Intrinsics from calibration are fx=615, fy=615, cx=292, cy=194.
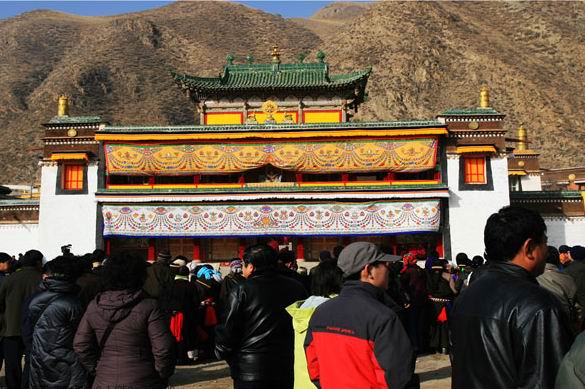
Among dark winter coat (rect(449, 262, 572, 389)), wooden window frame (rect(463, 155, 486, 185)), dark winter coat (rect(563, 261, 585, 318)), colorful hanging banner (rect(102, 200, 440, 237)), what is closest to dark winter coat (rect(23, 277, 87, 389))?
dark winter coat (rect(449, 262, 572, 389))

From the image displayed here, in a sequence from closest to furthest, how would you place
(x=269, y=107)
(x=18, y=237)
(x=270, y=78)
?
(x=18, y=237) → (x=269, y=107) → (x=270, y=78)

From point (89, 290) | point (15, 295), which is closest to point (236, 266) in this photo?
point (89, 290)

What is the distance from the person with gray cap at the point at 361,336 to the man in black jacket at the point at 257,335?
108cm

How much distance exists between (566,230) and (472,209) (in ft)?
13.9

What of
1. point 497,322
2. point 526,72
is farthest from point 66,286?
point 526,72

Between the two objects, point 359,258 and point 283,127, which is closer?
point 359,258

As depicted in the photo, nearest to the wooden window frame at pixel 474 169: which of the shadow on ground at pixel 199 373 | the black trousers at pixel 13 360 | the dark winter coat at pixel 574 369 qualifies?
the shadow on ground at pixel 199 373

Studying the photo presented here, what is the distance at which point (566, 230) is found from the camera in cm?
2470

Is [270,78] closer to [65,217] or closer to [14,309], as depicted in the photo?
[65,217]

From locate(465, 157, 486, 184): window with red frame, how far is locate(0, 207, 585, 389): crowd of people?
55.0 feet

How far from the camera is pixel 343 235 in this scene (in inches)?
922

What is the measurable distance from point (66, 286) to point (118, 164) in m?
19.5

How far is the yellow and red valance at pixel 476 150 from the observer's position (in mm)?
23422

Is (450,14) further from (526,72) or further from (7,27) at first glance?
(7,27)
